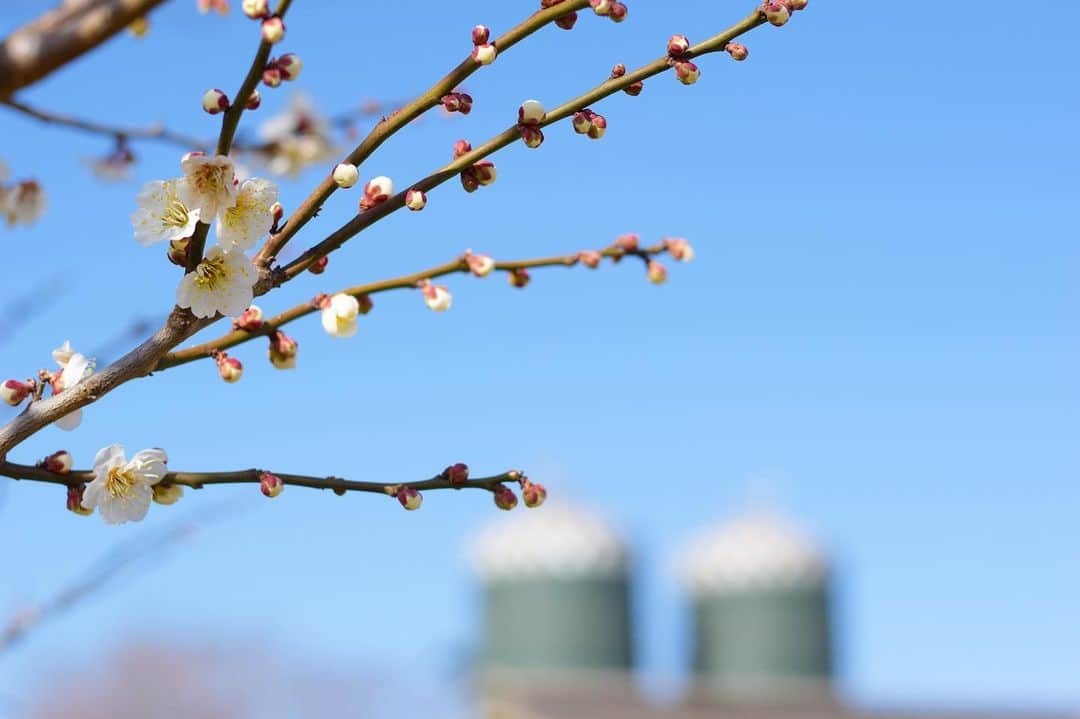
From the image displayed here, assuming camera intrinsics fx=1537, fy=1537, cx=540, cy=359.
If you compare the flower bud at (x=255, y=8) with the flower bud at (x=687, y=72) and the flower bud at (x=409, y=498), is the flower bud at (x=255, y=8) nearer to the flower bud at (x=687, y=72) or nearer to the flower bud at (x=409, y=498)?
the flower bud at (x=687, y=72)

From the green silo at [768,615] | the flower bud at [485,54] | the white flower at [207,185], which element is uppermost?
the green silo at [768,615]

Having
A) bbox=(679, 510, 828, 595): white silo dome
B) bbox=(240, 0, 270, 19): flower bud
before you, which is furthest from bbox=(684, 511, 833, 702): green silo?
bbox=(240, 0, 270, 19): flower bud

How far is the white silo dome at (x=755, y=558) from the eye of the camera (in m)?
27.8

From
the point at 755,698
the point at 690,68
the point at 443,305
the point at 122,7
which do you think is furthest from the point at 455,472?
the point at 755,698

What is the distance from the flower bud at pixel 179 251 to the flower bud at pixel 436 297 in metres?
0.36

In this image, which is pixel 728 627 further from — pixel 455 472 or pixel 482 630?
pixel 455 472

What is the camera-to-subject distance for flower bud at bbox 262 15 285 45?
4.82ft

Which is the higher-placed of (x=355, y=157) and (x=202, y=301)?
(x=355, y=157)

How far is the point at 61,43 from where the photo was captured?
126 cm

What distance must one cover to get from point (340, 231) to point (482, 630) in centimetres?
2788

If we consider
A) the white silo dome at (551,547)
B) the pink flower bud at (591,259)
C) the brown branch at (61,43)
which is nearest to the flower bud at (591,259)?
the pink flower bud at (591,259)

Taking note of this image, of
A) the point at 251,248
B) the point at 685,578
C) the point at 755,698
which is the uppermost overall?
the point at 685,578

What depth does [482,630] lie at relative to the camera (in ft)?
95.2

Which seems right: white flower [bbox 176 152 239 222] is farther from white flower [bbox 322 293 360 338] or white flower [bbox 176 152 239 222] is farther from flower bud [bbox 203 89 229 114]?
white flower [bbox 322 293 360 338]
